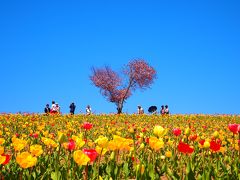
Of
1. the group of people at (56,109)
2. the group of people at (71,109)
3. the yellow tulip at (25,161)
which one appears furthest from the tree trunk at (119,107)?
the yellow tulip at (25,161)

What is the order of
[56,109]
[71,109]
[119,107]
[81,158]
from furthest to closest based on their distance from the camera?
1. [119,107]
2. [71,109]
3. [56,109]
4. [81,158]

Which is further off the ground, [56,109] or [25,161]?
[56,109]

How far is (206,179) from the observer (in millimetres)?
4656

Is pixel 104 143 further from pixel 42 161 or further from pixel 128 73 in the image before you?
pixel 128 73

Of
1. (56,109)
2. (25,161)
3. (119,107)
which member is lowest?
(25,161)

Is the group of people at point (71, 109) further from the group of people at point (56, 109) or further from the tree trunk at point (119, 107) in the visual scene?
the tree trunk at point (119, 107)

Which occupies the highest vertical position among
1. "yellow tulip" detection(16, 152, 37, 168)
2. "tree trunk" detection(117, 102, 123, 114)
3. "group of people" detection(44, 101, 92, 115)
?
"tree trunk" detection(117, 102, 123, 114)

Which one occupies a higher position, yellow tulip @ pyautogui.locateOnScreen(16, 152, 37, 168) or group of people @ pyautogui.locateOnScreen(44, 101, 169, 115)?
group of people @ pyautogui.locateOnScreen(44, 101, 169, 115)

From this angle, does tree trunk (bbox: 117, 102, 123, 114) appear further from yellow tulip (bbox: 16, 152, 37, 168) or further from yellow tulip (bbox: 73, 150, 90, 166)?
yellow tulip (bbox: 16, 152, 37, 168)

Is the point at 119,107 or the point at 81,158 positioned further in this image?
the point at 119,107

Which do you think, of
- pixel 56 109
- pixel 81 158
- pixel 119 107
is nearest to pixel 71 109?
pixel 56 109

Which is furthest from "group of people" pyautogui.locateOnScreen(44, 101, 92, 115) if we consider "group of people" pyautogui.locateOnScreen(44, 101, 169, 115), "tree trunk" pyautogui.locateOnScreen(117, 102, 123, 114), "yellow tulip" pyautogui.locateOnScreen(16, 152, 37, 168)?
"yellow tulip" pyautogui.locateOnScreen(16, 152, 37, 168)

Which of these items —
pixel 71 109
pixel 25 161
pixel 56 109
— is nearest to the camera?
pixel 25 161

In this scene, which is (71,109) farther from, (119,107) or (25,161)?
(25,161)
